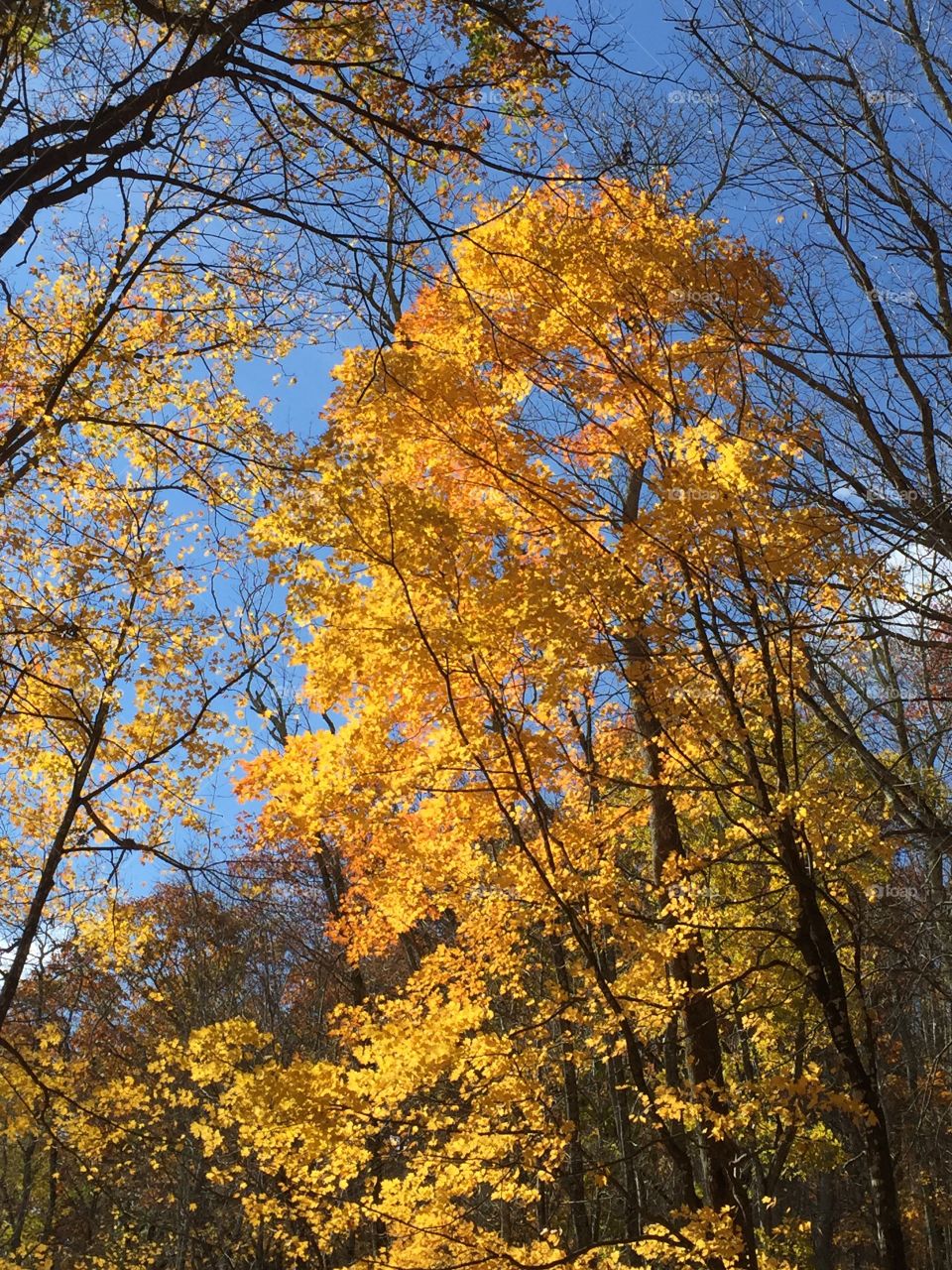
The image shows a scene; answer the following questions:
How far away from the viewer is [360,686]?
7.73m

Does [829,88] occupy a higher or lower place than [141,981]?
higher

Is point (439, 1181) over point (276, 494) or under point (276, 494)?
under

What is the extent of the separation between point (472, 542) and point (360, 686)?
1.94 metres

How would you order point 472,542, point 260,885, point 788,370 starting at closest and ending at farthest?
point 260,885, point 788,370, point 472,542

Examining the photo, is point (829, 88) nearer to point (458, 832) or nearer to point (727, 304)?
point (727, 304)

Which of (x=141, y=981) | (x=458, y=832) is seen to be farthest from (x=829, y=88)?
(x=141, y=981)

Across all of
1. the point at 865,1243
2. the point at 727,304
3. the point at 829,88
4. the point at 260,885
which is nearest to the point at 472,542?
the point at 727,304

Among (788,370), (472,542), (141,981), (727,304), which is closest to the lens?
(788,370)

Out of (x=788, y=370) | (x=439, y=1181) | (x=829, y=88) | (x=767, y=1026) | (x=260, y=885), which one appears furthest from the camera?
(x=767, y=1026)

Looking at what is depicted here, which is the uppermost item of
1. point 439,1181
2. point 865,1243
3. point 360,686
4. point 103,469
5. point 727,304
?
point 727,304

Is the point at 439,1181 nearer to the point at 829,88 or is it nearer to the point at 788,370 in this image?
the point at 788,370

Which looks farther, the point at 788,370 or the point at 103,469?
the point at 103,469

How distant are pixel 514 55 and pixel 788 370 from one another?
2460 millimetres

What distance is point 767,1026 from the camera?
7.94 meters
